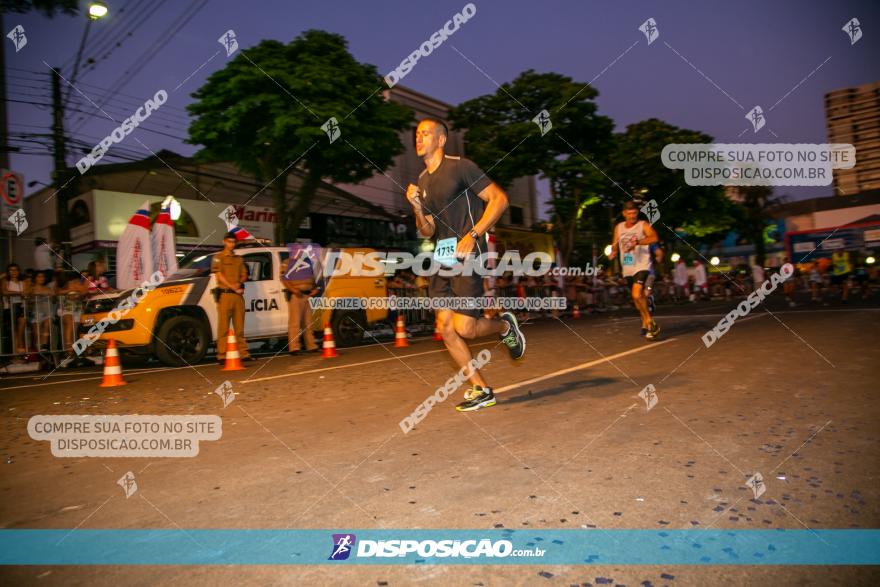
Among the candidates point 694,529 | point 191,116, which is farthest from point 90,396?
point 191,116

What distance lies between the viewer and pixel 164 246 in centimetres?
1442

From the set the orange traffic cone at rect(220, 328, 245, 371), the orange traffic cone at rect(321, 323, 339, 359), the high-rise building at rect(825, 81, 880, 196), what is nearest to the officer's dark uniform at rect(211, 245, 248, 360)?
the orange traffic cone at rect(220, 328, 245, 371)

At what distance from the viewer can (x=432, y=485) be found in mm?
2840

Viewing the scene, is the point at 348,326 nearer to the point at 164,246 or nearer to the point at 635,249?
the point at 635,249

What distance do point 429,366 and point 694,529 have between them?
5261 millimetres

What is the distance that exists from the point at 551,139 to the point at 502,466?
25238mm

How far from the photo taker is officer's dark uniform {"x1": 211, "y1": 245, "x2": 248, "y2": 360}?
9141 millimetres

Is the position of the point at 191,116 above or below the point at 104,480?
above

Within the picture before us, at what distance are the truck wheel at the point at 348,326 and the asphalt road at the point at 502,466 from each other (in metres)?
5.26

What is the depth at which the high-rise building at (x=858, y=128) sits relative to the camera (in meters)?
95.2

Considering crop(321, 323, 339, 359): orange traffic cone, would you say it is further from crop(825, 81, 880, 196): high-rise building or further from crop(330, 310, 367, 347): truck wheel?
crop(825, 81, 880, 196): high-rise building

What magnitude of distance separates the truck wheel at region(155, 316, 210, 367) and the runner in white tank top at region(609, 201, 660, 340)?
686cm

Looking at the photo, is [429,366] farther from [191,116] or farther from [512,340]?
[191,116]

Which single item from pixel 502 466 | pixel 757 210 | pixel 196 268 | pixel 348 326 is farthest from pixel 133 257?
pixel 757 210
